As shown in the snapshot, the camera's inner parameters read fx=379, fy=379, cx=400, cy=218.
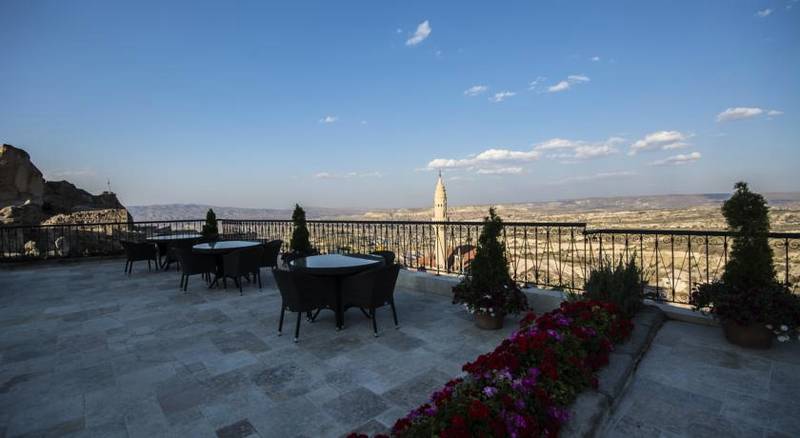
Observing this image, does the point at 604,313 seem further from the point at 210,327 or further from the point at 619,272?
the point at 210,327

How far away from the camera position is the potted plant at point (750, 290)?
3.07m

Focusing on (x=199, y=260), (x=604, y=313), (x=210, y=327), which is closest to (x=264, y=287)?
(x=199, y=260)

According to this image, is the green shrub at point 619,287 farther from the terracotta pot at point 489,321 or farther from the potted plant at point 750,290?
the terracotta pot at point 489,321

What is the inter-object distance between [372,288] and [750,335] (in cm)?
329

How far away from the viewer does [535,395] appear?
1.89m

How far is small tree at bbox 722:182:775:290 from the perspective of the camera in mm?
3227

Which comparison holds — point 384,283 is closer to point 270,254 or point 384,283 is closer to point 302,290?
point 302,290

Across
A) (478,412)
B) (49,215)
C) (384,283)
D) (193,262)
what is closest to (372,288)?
(384,283)

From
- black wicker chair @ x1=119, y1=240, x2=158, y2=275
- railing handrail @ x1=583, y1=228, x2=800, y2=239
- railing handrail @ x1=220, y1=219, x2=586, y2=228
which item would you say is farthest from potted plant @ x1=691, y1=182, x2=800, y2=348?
black wicker chair @ x1=119, y1=240, x2=158, y2=275

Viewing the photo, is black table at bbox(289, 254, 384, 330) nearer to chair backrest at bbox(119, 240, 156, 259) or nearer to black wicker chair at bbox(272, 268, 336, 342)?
black wicker chair at bbox(272, 268, 336, 342)

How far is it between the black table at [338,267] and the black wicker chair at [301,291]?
9 cm

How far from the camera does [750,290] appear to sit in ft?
10.5

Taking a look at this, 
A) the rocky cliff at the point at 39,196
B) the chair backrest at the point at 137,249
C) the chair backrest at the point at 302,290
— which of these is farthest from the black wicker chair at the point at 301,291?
the rocky cliff at the point at 39,196

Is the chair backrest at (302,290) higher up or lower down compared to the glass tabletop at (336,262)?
lower down
